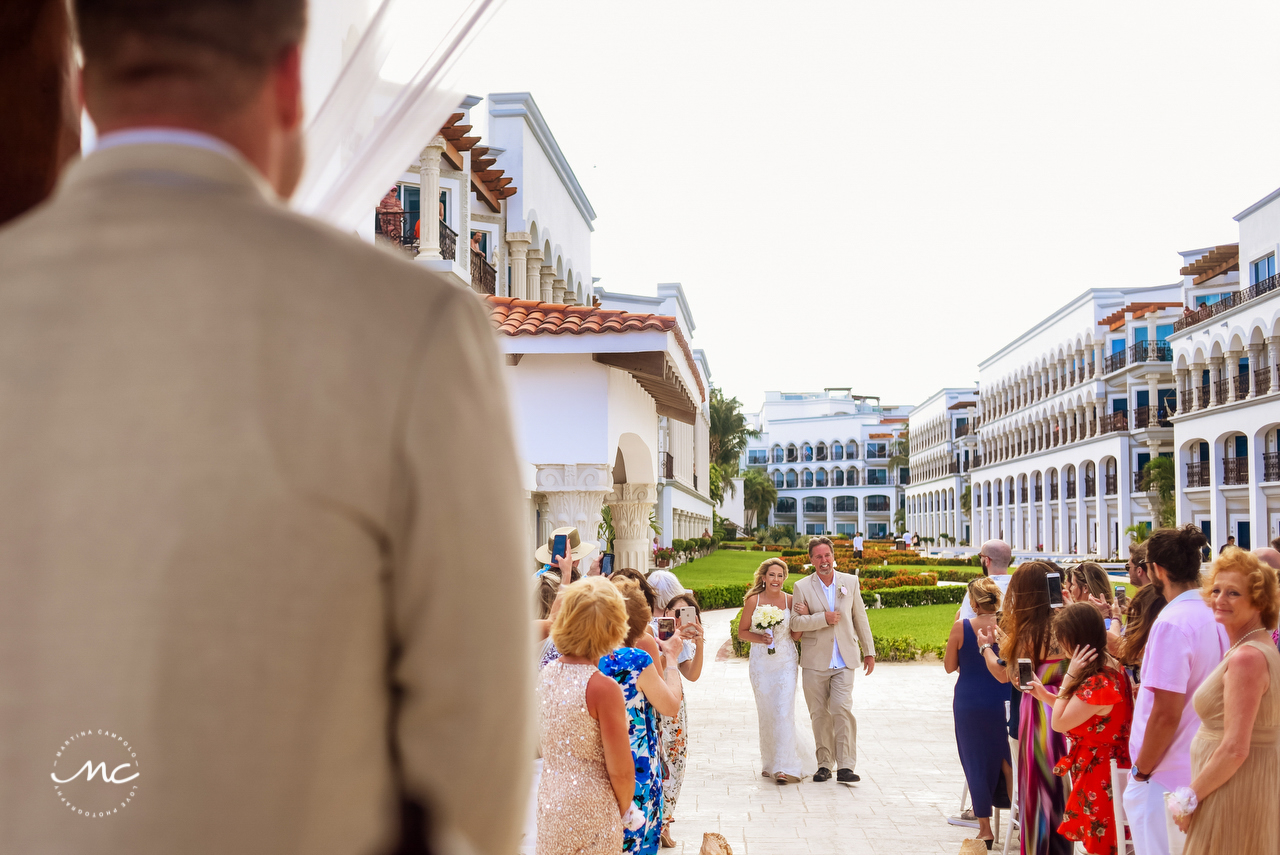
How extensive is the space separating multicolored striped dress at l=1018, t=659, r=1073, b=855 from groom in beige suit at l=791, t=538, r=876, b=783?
3.11 metres

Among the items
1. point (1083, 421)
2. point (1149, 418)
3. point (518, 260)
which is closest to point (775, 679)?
point (518, 260)

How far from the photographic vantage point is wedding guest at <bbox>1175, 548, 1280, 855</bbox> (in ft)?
13.9

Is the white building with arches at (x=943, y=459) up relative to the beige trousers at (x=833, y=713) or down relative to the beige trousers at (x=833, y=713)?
up

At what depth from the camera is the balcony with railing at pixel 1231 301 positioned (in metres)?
38.1

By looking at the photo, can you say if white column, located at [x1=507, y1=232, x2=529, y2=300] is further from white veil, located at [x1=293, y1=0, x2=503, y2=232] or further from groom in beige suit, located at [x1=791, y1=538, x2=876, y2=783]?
white veil, located at [x1=293, y1=0, x2=503, y2=232]

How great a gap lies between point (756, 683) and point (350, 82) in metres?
8.89

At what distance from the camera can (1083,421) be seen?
207ft

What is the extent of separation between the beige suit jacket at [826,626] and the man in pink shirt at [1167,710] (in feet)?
15.1

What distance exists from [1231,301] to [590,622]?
150ft

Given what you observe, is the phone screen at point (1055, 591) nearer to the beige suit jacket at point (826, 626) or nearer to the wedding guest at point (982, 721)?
the wedding guest at point (982, 721)

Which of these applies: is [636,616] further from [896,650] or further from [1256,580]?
[896,650]

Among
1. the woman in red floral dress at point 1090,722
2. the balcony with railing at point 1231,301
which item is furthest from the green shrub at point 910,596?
the woman in red floral dress at point 1090,722

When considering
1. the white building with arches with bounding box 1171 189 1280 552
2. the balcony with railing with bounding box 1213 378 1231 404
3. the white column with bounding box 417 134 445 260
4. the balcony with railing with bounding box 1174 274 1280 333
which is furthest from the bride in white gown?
the balcony with railing with bounding box 1213 378 1231 404
